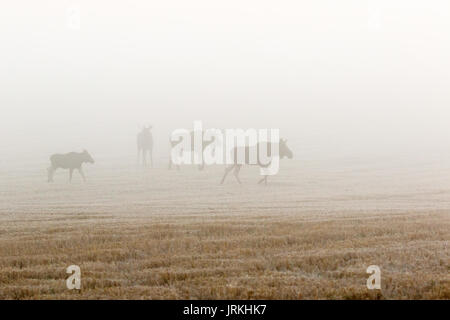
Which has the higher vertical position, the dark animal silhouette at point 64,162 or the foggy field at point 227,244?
the dark animal silhouette at point 64,162

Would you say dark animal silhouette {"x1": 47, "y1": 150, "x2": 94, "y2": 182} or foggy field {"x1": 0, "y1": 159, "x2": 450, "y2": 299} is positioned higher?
dark animal silhouette {"x1": 47, "y1": 150, "x2": 94, "y2": 182}

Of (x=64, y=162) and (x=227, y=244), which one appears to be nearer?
(x=227, y=244)

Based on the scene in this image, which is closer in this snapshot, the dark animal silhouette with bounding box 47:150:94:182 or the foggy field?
the foggy field

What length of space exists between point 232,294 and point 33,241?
232 inches

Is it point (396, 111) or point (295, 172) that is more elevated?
point (396, 111)

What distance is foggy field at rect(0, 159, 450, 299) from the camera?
8.21 meters

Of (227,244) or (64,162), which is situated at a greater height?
(64,162)

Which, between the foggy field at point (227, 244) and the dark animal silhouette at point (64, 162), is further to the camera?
the dark animal silhouette at point (64, 162)

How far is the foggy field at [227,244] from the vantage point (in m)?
8.21

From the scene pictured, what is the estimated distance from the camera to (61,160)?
33.2m

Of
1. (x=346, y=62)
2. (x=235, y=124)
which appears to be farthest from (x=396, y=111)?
(x=346, y=62)

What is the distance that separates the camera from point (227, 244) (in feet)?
37.6
